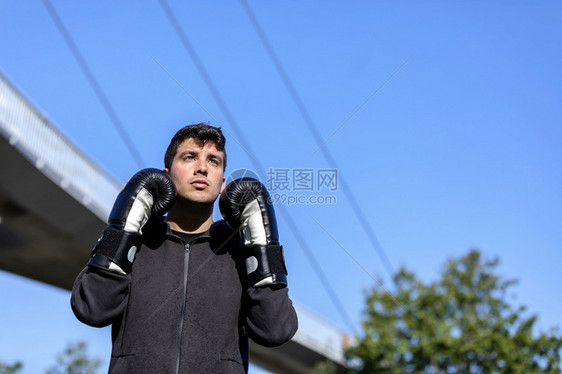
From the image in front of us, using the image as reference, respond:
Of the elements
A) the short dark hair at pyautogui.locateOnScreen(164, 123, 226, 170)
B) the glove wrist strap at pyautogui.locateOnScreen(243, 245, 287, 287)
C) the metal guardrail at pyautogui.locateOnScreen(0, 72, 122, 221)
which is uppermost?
the metal guardrail at pyautogui.locateOnScreen(0, 72, 122, 221)

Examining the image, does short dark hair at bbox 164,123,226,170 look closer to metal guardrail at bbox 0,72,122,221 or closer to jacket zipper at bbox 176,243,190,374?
jacket zipper at bbox 176,243,190,374

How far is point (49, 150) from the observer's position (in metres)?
15.9

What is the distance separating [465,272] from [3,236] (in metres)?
23.4

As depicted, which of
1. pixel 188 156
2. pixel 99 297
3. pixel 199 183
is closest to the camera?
pixel 99 297

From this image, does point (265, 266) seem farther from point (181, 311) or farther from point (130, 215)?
point (130, 215)

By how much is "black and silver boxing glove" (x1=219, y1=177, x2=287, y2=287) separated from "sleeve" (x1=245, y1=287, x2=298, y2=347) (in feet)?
0.28

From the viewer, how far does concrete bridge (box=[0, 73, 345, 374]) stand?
1491cm

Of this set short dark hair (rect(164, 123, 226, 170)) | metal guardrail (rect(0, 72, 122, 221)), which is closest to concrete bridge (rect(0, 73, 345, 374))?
metal guardrail (rect(0, 72, 122, 221))

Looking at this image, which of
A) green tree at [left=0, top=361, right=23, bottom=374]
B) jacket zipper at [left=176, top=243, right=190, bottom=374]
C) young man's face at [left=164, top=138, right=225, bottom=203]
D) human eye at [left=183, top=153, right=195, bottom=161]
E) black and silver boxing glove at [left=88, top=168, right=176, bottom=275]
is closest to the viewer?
jacket zipper at [left=176, top=243, right=190, bottom=374]

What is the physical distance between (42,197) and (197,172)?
1369cm

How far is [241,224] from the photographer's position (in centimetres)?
417

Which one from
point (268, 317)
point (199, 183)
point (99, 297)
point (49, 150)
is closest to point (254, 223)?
point (199, 183)

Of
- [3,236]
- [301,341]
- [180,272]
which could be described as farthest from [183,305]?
[301,341]

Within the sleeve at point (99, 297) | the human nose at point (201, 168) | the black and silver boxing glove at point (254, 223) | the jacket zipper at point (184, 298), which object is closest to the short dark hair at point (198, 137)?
the human nose at point (201, 168)
